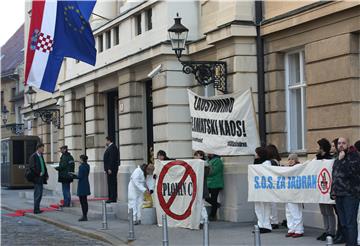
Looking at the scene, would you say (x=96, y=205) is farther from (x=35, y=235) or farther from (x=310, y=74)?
(x=310, y=74)

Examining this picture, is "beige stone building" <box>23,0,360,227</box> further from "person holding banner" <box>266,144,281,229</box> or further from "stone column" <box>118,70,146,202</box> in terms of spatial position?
"person holding banner" <box>266,144,281,229</box>

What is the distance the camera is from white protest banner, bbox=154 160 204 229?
15.7 m

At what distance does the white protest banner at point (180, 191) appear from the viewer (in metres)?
15.7

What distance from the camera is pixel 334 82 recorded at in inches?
575

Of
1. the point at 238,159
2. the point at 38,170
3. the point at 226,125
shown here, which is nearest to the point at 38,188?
the point at 38,170

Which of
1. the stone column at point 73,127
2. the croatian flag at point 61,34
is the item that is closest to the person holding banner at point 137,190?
the croatian flag at point 61,34

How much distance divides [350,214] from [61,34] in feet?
35.9

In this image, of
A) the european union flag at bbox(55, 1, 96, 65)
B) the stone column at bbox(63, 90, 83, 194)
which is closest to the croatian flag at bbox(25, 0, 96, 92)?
the european union flag at bbox(55, 1, 96, 65)

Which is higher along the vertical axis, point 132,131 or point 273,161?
point 132,131

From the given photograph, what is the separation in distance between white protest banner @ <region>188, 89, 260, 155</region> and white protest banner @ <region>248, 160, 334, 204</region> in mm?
1115

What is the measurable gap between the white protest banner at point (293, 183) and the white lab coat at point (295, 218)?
147mm

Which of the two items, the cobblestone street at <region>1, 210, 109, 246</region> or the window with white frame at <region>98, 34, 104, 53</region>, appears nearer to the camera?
the cobblestone street at <region>1, 210, 109, 246</region>

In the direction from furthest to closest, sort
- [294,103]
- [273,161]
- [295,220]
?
1. [294,103]
2. [273,161]
3. [295,220]

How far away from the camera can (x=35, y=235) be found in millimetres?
16562
